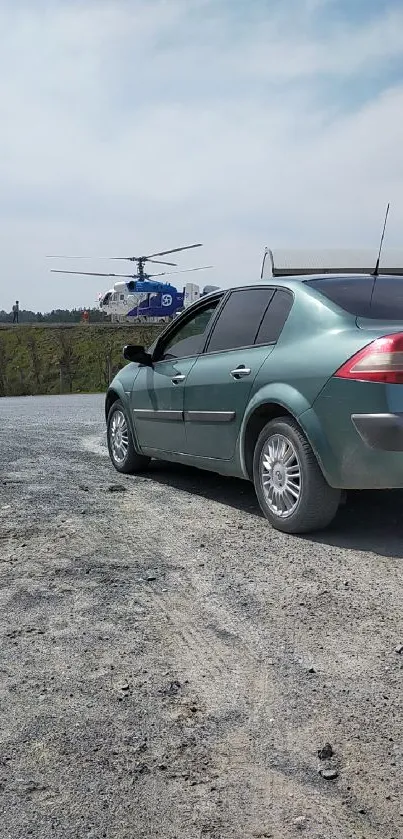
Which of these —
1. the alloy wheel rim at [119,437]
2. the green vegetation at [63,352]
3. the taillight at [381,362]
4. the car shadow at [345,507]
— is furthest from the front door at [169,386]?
the green vegetation at [63,352]

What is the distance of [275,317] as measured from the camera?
17.6 feet

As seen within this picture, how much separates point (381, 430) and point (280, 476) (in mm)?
876

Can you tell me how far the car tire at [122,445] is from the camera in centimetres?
736

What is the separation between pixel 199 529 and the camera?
5.08 metres

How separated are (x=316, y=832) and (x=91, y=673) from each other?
1.11 metres

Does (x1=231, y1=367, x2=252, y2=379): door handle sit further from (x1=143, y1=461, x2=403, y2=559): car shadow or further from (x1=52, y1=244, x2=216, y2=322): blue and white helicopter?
(x1=52, y1=244, x2=216, y2=322): blue and white helicopter

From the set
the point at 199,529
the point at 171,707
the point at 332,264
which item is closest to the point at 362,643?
the point at 171,707

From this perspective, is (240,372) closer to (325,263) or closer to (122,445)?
(122,445)

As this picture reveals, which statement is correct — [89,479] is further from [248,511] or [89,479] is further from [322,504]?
[322,504]

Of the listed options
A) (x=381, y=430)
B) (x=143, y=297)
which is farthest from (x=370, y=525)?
(x=143, y=297)

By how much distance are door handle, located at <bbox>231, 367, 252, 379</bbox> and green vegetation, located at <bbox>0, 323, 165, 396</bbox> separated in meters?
52.9

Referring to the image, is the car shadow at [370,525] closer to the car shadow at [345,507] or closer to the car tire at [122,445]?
the car shadow at [345,507]

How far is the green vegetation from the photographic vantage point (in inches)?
2400

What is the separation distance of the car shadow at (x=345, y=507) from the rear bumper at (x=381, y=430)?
0.62m
